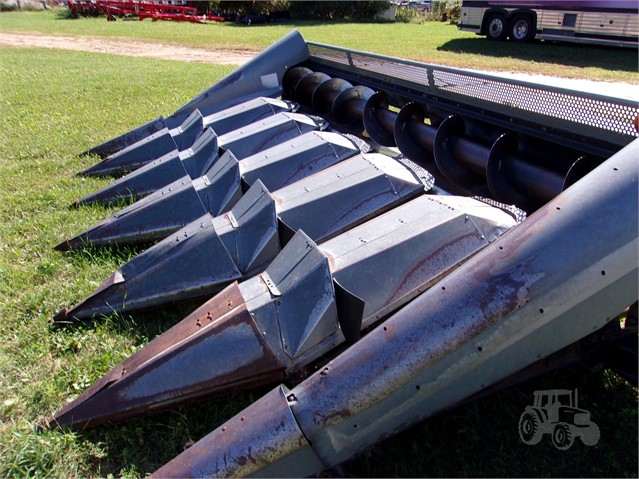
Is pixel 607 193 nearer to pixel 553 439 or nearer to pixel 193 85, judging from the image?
pixel 553 439

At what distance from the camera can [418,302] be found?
1.72 m

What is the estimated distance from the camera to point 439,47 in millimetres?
15930

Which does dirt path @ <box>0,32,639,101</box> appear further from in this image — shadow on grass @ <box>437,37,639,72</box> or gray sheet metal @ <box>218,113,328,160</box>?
gray sheet metal @ <box>218,113,328,160</box>

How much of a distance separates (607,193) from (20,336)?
294cm

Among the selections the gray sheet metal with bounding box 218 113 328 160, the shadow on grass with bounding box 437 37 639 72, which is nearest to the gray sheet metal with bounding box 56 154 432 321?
the gray sheet metal with bounding box 218 113 328 160

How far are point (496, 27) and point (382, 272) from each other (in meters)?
16.9

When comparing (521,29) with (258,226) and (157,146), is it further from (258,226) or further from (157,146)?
(258,226)

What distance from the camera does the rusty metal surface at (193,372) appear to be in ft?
6.63

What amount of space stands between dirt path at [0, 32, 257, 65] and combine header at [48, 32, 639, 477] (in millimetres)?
11725

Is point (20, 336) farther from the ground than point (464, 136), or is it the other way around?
point (464, 136)

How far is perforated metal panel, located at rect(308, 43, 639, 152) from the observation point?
2.27 meters

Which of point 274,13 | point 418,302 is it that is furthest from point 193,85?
point 274,13

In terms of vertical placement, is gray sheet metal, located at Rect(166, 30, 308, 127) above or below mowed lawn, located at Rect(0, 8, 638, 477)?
above
